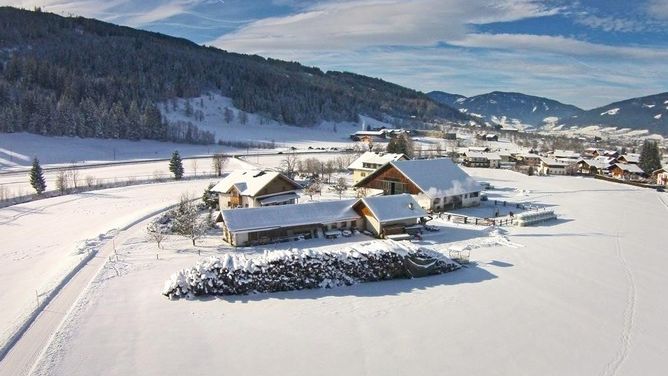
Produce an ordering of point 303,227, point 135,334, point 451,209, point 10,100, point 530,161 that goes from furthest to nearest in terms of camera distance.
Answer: point 10,100, point 530,161, point 451,209, point 303,227, point 135,334

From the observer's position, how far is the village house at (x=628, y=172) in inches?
3049

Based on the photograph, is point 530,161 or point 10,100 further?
point 10,100

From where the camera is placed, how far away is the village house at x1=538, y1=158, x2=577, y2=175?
8362 cm

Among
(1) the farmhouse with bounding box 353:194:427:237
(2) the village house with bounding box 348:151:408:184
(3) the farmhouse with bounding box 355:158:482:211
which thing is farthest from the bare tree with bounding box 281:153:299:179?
(1) the farmhouse with bounding box 353:194:427:237

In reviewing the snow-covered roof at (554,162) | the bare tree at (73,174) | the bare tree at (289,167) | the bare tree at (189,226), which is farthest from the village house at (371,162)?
the bare tree at (73,174)

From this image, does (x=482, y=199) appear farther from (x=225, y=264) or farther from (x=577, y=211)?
(x=225, y=264)

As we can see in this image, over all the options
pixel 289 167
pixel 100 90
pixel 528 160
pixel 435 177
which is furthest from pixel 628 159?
pixel 100 90

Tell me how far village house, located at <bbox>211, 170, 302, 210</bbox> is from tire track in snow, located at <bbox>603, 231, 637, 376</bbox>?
26.4 m

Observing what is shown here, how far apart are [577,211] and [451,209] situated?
12.7 metres

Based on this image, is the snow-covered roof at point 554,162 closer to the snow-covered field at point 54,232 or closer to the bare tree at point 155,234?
the snow-covered field at point 54,232

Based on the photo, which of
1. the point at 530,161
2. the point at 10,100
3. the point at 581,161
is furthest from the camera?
the point at 10,100

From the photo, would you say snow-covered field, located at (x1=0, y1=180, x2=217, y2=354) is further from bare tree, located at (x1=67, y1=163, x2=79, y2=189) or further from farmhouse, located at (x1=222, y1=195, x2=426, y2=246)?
farmhouse, located at (x1=222, y1=195, x2=426, y2=246)

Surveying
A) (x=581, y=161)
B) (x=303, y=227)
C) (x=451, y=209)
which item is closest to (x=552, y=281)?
(x=303, y=227)

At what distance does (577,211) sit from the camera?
47.1 meters
